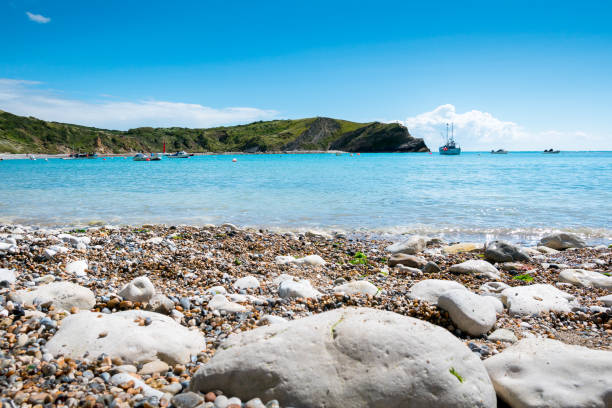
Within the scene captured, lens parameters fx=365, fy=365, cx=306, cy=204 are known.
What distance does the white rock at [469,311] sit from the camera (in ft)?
16.5

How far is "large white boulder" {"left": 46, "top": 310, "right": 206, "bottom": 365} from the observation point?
12.5 feet

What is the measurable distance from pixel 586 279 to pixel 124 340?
29.0 feet

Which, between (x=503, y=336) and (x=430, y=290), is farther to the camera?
(x=430, y=290)

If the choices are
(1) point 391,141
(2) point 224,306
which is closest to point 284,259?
(2) point 224,306

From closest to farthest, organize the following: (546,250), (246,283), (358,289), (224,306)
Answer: (224,306) → (358,289) → (246,283) → (546,250)

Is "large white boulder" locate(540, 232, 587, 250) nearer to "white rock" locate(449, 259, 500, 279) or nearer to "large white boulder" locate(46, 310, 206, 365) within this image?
"white rock" locate(449, 259, 500, 279)

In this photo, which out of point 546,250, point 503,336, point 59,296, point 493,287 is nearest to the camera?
point 503,336

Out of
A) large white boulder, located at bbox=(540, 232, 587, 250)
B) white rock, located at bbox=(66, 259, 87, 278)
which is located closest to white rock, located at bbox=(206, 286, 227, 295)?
white rock, located at bbox=(66, 259, 87, 278)

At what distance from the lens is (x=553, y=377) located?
11.3 feet

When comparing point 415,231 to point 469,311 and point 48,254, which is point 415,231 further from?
point 48,254

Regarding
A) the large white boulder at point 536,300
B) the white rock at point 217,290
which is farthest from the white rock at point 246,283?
the large white boulder at point 536,300

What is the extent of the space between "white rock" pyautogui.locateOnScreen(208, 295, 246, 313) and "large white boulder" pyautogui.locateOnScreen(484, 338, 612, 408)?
3254 mm

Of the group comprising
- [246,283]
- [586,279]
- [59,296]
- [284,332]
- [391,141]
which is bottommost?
[586,279]

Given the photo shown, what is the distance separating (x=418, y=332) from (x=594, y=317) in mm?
4124
